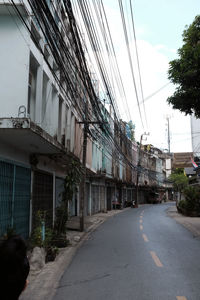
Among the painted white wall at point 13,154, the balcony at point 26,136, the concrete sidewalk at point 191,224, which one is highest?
the balcony at point 26,136

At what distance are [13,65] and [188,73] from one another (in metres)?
6.39

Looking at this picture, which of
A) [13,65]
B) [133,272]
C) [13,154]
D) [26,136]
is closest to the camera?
[133,272]

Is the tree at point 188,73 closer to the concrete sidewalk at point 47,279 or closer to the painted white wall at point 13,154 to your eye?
the painted white wall at point 13,154

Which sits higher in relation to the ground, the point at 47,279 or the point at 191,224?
the point at 47,279

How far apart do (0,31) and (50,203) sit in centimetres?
845

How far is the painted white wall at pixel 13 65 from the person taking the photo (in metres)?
9.05

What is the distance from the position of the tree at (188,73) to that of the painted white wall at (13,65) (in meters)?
5.94

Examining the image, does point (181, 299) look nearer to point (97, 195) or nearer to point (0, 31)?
point (0, 31)

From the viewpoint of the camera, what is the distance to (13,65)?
9188 millimetres

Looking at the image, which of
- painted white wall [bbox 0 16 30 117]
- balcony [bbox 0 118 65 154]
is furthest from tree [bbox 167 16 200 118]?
painted white wall [bbox 0 16 30 117]

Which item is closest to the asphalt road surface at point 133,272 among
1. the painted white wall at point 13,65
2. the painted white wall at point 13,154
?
the painted white wall at point 13,154

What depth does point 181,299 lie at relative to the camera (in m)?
4.93

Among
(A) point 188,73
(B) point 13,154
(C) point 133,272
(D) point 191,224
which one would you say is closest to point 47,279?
(C) point 133,272

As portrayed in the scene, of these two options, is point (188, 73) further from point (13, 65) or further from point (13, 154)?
point (13, 154)
